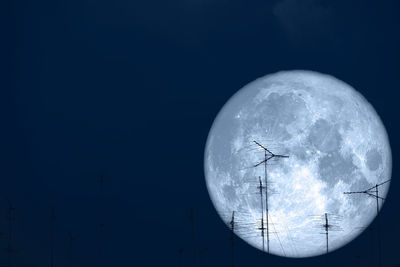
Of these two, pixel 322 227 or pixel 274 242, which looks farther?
pixel 274 242

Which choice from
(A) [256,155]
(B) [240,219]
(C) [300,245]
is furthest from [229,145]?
(C) [300,245]

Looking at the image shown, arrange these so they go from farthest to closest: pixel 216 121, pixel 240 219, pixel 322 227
Result: 1. pixel 216 121
2. pixel 240 219
3. pixel 322 227

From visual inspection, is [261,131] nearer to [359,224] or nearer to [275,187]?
[275,187]

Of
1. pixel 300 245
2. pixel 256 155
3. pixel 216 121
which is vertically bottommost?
pixel 300 245

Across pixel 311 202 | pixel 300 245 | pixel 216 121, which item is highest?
pixel 216 121

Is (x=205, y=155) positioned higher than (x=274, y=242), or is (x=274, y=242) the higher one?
(x=205, y=155)

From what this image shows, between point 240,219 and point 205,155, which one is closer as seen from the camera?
point 240,219

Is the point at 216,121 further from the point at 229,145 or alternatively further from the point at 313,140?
the point at 313,140

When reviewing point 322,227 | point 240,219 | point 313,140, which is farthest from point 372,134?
point 240,219

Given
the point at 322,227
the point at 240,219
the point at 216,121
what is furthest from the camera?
the point at 216,121
